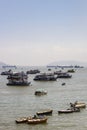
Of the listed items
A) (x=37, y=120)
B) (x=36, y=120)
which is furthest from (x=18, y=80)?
(x=36, y=120)

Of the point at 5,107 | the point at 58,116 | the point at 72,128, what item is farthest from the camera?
the point at 5,107

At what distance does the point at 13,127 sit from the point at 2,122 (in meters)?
3.62

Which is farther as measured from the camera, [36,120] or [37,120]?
[37,120]

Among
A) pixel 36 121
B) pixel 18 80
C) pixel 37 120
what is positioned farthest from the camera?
pixel 18 80

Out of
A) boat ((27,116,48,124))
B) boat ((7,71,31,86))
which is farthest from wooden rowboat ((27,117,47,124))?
boat ((7,71,31,86))

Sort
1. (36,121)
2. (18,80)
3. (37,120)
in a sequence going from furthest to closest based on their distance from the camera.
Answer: (18,80) → (37,120) → (36,121)

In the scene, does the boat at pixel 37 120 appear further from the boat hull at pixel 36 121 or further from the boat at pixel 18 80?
the boat at pixel 18 80

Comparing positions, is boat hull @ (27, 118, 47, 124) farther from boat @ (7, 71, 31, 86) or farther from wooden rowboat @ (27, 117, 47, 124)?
boat @ (7, 71, 31, 86)

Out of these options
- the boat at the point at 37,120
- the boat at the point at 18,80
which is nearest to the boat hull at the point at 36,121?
the boat at the point at 37,120

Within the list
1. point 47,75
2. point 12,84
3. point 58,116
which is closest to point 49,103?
point 58,116

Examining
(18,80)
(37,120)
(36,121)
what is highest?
(18,80)

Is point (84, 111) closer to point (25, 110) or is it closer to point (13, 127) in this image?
point (25, 110)

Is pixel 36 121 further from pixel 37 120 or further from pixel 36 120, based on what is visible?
pixel 37 120

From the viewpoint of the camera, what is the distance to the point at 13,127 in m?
50.9
